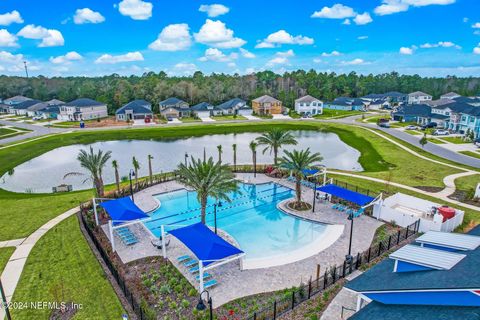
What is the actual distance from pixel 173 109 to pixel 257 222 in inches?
3281

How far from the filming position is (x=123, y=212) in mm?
23969

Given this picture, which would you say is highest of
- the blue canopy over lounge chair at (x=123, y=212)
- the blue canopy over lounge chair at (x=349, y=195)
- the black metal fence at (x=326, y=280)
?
the blue canopy over lounge chair at (x=123, y=212)

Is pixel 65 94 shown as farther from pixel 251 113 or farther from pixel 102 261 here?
pixel 102 261

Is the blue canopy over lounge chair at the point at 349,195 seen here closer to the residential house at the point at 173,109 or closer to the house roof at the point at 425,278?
the house roof at the point at 425,278

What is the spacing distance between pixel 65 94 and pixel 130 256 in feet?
443

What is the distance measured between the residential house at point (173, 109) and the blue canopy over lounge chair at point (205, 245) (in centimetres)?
8693

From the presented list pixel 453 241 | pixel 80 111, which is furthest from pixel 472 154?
pixel 80 111

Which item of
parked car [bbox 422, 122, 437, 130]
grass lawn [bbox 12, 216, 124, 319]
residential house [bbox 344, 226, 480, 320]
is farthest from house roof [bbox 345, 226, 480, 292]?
parked car [bbox 422, 122, 437, 130]

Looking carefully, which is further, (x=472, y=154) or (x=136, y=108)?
(x=136, y=108)

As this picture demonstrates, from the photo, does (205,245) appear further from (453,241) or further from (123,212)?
(453,241)

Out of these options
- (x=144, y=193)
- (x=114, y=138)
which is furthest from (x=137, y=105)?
(x=144, y=193)

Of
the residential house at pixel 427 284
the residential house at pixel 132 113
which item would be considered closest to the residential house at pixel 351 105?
the residential house at pixel 132 113

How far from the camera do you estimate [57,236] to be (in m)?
24.9

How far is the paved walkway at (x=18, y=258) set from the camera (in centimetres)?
1880
